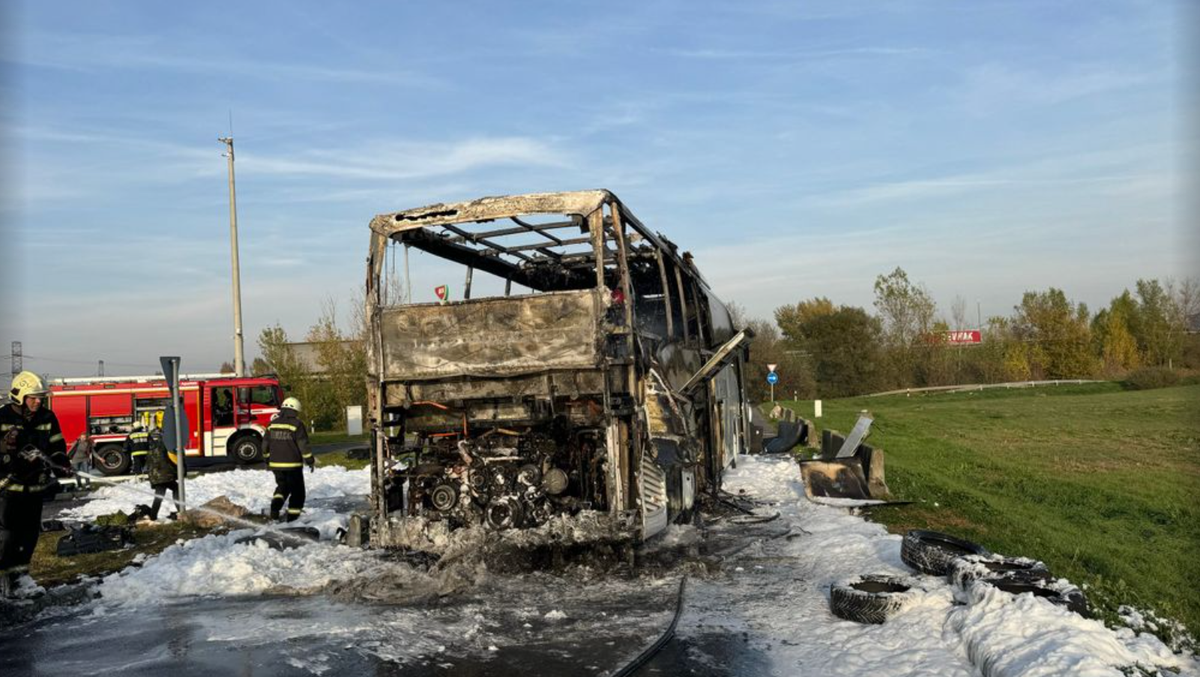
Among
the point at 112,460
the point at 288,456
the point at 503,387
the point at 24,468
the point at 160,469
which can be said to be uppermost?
the point at 503,387

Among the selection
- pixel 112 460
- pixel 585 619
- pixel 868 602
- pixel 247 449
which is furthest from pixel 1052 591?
pixel 112 460

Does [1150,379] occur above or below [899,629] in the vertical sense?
above

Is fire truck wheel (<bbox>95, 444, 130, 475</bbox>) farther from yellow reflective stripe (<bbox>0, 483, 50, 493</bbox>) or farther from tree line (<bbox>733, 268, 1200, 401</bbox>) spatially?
tree line (<bbox>733, 268, 1200, 401</bbox>)

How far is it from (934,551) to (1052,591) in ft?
4.46

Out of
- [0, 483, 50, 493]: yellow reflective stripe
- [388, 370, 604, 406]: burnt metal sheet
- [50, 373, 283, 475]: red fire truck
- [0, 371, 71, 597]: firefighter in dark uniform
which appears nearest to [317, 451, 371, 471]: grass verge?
[50, 373, 283, 475]: red fire truck

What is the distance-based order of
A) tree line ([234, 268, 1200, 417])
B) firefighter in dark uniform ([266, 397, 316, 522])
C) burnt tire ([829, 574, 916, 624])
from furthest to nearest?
tree line ([234, 268, 1200, 417])
firefighter in dark uniform ([266, 397, 316, 522])
burnt tire ([829, 574, 916, 624])

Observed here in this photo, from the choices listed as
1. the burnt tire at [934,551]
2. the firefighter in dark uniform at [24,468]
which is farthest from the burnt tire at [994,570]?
the firefighter in dark uniform at [24,468]

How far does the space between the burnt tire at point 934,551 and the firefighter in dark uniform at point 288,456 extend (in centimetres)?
703

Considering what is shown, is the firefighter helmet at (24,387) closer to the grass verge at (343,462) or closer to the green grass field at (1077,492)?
the green grass field at (1077,492)

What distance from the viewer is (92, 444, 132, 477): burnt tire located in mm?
24359

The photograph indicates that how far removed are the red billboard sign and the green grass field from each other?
1314 inches

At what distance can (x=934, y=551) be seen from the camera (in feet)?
23.6

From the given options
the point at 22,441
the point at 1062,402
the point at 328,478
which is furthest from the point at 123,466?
the point at 1062,402

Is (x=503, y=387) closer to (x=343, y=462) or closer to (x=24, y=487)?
(x=24, y=487)
